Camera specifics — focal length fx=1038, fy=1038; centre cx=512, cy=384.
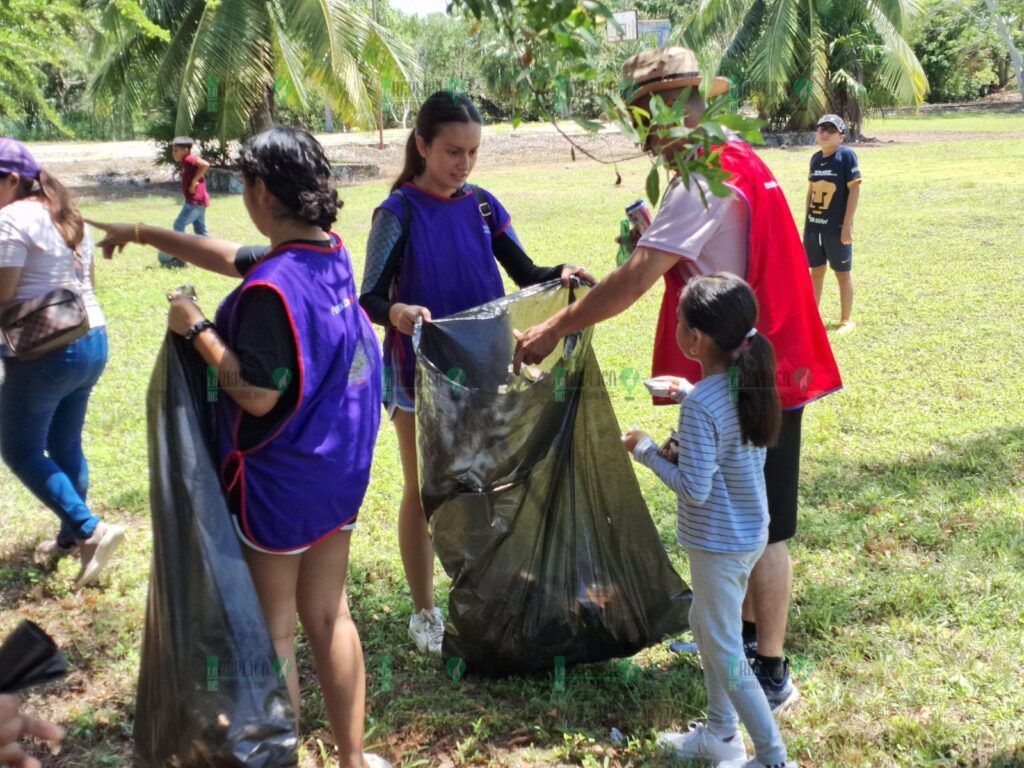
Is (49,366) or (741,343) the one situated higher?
(741,343)

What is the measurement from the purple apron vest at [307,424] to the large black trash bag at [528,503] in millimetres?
580

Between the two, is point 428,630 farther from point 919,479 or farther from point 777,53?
point 777,53

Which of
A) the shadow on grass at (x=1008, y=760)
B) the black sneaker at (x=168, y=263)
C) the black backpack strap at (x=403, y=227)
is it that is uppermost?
the black backpack strap at (x=403, y=227)

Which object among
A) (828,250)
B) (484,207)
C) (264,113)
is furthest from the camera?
(264,113)

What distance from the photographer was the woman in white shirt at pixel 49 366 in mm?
3471

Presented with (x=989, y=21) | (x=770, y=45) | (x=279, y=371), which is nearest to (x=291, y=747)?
(x=279, y=371)

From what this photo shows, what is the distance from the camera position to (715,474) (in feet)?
8.63

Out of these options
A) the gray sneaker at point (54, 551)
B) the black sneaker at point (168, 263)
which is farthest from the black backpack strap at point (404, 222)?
the black sneaker at point (168, 263)

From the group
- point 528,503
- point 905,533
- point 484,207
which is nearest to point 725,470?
point 528,503

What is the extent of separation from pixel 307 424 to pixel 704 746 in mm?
1392

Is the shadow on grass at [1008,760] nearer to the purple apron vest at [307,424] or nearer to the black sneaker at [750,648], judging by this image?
the black sneaker at [750,648]

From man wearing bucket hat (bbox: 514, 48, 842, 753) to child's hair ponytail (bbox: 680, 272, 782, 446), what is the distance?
0.19 metres

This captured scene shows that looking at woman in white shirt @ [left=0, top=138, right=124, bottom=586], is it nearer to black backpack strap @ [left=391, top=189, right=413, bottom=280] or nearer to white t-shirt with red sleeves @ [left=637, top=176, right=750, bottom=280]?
black backpack strap @ [left=391, top=189, right=413, bottom=280]

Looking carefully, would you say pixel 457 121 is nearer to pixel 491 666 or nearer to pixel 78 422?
pixel 491 666
